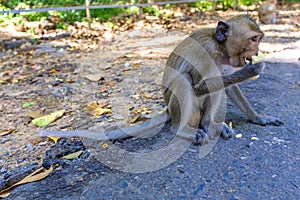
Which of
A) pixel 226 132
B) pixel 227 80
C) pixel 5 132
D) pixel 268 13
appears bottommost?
pixel 5 132

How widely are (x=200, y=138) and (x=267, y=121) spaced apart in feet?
2.30

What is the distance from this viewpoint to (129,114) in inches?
150

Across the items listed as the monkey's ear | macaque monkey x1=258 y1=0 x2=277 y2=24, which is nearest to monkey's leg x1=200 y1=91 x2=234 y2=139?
the monkey's ear

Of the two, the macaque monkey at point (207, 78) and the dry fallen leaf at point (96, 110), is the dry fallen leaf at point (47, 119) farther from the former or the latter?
the macaque monkey at point (207, 78)

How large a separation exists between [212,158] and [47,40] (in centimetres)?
562

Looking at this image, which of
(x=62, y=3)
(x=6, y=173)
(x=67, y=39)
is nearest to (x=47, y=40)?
(x=67, y=39)

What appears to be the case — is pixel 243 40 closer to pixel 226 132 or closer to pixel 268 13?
pixel 226 132

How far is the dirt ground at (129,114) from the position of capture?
2318mm

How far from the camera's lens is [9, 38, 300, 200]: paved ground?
2244 millimetres

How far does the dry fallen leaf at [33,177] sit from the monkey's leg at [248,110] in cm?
171

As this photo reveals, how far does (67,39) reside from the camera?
295 inches

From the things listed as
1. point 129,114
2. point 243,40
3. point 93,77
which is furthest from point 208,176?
point 93,77

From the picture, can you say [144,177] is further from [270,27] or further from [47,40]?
[270,27]

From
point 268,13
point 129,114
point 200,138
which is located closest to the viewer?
point 200,138
